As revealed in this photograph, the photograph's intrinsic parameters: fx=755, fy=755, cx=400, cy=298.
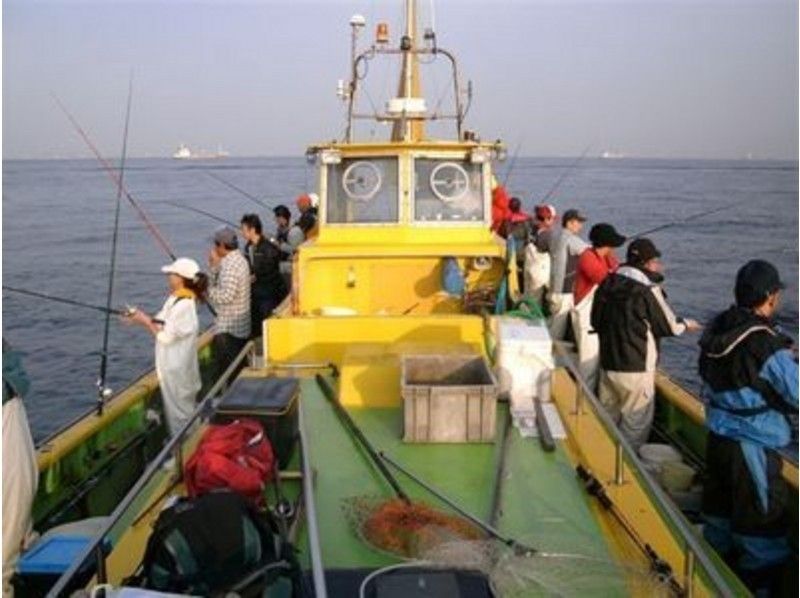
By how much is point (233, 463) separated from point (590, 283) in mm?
4282

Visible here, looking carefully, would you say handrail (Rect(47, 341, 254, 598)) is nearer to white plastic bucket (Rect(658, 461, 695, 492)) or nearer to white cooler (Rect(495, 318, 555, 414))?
white cooler (Rect(495, 318, 555, 414))

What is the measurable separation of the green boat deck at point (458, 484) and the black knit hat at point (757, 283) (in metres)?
1.27

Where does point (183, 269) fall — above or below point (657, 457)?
above

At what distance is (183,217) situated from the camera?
3719cm

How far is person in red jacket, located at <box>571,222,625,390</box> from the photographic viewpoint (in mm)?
6426

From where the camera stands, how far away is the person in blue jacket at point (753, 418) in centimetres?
366

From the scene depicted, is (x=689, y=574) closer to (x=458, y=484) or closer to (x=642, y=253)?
(x=458, y=484)

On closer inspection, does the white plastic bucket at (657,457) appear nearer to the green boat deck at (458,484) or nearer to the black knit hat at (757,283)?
the green boat deck at (458,484)

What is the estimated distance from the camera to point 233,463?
333 centimetres

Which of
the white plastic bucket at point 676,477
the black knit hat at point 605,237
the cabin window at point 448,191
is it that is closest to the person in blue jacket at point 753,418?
the white plastic bucket at point 676,477

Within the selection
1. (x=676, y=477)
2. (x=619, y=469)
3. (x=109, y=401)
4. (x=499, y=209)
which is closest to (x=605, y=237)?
(x=676, y=477)

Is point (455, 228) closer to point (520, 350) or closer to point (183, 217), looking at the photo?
point (520, 350)

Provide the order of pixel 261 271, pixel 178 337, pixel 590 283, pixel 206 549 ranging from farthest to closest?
1. pixel 261 271
2. pixel 590 283
3. pixel 178 337
4. pixel 206 549

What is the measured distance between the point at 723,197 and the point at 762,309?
4791 centimetres
